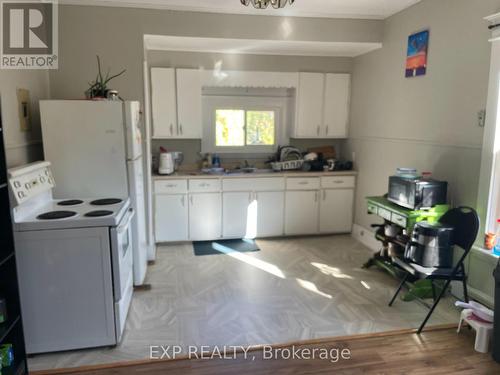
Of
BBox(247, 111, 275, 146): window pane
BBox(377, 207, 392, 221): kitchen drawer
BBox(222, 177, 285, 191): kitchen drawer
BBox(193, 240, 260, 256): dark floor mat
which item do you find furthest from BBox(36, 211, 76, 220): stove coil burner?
BBox(247, 111, 275, 146): window pane

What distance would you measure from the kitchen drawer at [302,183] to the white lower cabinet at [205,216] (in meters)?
0.91

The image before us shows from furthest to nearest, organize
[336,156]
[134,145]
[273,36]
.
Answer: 1. [336,156]
2. [273,36]
3. [134,145]

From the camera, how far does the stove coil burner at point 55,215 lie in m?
2.34

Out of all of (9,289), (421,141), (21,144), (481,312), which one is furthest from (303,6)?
(9,289)

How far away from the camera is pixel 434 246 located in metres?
2.78

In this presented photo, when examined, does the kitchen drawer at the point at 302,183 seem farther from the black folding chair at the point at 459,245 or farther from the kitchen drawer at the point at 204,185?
the black folding chair at the point at 459,245

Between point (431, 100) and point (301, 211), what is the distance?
2022 mm

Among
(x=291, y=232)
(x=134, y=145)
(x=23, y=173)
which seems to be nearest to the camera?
(x=23, y=173)

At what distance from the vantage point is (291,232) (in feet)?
15.7

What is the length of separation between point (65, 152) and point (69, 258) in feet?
3.23

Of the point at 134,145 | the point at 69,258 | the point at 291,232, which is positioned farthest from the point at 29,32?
the point at 291,232

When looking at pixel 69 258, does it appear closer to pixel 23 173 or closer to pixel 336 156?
pixel 23 173

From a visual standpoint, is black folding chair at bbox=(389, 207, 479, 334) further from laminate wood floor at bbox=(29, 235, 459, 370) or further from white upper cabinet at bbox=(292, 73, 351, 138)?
white upper cabinet at bbox=(292, 73, 351, 138)

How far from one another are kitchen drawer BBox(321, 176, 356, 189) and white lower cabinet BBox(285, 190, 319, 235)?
0.16 metres
